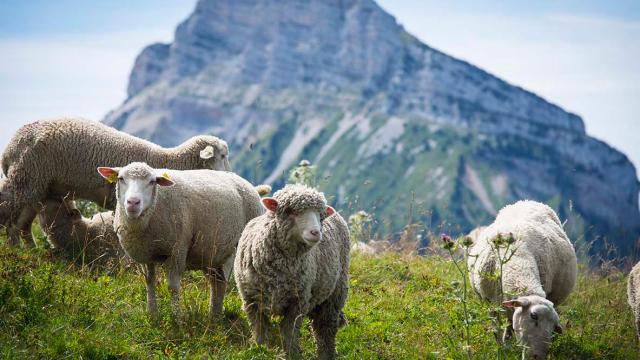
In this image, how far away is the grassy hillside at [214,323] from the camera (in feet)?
22.9

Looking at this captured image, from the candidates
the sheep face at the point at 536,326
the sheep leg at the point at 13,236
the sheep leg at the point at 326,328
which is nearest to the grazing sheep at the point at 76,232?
the sheep leg at the point at 13,236

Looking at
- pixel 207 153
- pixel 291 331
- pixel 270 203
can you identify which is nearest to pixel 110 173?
pixel 270 203

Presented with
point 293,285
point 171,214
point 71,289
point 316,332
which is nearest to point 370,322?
point 316,332

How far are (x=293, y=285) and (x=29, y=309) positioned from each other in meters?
2.63

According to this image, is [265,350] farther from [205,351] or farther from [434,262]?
[434,262]

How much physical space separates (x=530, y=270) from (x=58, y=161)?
21.8 ft

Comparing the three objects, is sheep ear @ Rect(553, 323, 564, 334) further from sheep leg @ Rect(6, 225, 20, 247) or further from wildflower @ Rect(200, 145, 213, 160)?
sheep leg @ Rect(6, 225, 20, 247)

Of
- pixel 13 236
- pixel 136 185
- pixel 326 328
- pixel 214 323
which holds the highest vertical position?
pixel 136 185

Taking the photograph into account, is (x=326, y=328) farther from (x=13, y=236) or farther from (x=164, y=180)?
(x=13, y=236)

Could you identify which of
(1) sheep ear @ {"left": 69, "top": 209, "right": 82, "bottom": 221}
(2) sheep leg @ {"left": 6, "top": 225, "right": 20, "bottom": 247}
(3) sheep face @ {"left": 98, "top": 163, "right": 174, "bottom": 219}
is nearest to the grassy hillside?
(2) sheep leg @ {"left": 6, "top": 225, "right": 20, "bottom": 247}

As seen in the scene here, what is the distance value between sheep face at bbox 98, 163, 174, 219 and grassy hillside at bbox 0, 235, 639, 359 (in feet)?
3.41

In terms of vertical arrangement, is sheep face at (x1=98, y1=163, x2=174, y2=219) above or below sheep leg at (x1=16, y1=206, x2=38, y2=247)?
above

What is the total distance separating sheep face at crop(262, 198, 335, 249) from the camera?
6863mm

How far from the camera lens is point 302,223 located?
700cm
